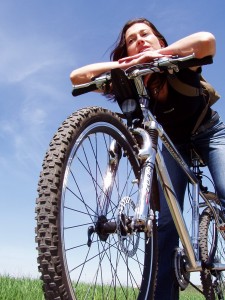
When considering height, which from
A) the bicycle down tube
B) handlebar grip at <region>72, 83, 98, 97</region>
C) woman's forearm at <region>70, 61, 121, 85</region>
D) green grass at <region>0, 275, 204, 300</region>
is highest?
woman's forearm at <region>70, 61, 121, 85</region>

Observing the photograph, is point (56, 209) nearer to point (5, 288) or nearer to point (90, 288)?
point (90, 288)

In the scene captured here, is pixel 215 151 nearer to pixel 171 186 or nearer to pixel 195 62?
pixel 171 186

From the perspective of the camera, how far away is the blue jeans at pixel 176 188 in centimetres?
323

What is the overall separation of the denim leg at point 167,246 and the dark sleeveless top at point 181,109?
0.27 m

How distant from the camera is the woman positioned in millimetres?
2986

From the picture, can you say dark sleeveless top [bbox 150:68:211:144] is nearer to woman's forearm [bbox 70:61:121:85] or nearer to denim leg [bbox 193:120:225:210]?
denim leg [bbox 193:120:225:210]

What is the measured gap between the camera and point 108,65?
2672mm

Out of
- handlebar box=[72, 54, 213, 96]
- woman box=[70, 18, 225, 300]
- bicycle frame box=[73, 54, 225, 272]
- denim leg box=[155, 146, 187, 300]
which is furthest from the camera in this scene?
denim leg box=[155, 146, 187, 300]

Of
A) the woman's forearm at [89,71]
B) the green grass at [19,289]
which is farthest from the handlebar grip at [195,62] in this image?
the green grass at [19,289]

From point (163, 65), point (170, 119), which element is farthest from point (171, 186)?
point (163, 65)

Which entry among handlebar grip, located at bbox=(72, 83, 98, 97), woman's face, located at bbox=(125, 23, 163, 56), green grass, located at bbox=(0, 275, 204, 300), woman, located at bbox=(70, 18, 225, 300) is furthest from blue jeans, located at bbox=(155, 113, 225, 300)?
handlebar grip, located at bbox=(72, 83, 98, 97)

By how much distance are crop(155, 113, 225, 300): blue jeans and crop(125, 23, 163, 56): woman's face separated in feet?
2.64

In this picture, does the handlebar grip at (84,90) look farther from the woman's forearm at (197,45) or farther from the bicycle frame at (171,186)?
the woman's forearm at (197,45)

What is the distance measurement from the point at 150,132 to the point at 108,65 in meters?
0.46
